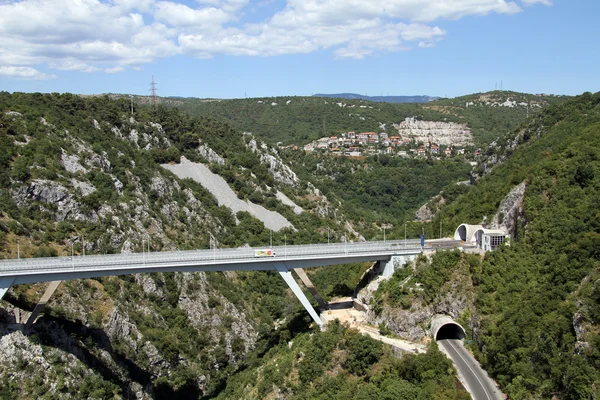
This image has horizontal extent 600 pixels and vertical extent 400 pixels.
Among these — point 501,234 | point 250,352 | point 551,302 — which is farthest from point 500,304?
point 250,352

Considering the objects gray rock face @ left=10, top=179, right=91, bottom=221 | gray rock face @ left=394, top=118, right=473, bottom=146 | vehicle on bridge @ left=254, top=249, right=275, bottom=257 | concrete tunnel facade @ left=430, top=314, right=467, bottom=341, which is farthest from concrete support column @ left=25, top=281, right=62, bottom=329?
gray rock face @ left=394, top=118, right=473, bottom=146

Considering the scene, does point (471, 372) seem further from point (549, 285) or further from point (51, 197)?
point (51, 197)

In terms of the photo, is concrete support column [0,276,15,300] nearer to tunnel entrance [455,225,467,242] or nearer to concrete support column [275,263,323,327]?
concrete support column [275,263,323,327]

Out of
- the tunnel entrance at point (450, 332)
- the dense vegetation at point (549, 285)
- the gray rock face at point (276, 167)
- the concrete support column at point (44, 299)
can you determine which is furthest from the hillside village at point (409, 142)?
the concrete support column at point (44, 299)

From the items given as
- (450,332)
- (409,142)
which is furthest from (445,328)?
(409,142)

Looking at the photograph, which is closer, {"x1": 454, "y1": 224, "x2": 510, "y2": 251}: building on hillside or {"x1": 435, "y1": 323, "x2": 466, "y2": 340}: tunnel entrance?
{"x1": 435, "y1": 323, "x2": 466, "y2": 340}: tunnel entrance

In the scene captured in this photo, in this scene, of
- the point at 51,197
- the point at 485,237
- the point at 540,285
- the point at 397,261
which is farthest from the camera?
the point at 51,197

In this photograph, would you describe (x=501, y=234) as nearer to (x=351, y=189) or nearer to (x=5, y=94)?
(x=5, y=94)
